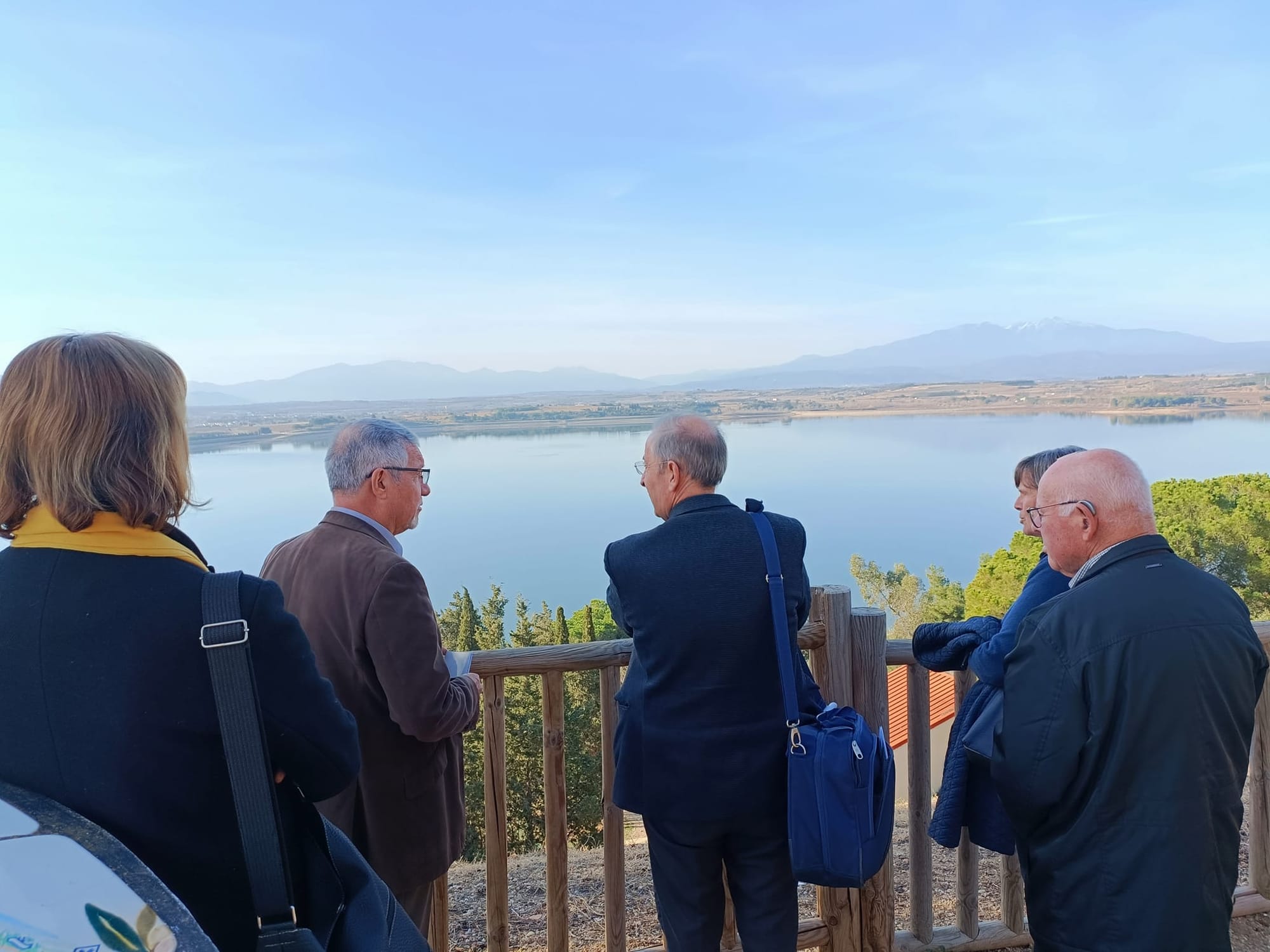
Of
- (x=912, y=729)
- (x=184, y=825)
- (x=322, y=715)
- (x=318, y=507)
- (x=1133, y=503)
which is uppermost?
(x=1133, y=503)

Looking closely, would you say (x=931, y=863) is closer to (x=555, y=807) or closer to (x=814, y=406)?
(x=555, y=807)

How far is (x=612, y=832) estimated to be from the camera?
259 cm

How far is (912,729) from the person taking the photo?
2.82 meters

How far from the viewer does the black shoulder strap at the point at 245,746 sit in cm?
110

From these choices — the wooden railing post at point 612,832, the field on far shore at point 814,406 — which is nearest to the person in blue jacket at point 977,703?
the wooden railing post at point 612,832

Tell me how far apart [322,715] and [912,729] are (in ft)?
7.23

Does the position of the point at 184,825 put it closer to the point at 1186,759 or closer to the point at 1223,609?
the point at 1186,759

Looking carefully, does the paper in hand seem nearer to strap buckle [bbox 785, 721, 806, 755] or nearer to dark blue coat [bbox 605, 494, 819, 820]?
dark blue coat [bbox 605, 494, 819, 820]

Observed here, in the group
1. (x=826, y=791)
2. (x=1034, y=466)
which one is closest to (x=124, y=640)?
(x=826, y=791)

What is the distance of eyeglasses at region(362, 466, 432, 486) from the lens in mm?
2283

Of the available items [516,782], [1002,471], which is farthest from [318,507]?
[1002,471]

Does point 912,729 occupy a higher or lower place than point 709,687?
lower

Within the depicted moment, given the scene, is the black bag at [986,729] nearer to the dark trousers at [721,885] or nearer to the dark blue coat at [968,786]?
the dark blue coat at [968,786]

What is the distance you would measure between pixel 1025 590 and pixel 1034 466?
1.55ft
